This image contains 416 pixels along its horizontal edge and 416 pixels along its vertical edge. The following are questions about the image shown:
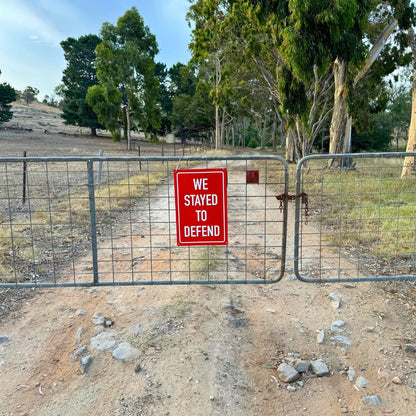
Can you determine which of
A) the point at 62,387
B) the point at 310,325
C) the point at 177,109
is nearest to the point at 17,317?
the point at 62,387

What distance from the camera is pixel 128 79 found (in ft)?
124

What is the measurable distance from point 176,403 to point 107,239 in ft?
14.2

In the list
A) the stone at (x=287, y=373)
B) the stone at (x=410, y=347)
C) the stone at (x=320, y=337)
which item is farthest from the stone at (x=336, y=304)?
the stone at (x=287, y=373)

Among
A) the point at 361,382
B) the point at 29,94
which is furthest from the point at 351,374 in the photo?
the point at 29,94

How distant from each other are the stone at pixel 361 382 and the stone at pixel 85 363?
213 cm

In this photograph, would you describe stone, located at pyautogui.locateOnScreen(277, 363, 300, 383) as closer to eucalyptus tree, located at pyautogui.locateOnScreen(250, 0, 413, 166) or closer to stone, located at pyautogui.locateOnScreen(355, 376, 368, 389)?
stone, located at pyautogui.locateOnScreen(355, 376, 368, 389)

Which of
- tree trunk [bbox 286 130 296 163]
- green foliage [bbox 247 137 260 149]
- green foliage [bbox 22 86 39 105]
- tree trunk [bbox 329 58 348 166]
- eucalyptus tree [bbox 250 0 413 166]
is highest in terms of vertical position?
green foliage [bbox 22 86 39 105]

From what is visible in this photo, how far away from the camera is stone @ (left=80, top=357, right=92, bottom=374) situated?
321 centimetres

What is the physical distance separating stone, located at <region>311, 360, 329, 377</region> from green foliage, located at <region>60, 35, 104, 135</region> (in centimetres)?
5643

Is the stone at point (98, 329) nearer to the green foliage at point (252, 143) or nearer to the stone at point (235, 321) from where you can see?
the stone at point (235, 321)

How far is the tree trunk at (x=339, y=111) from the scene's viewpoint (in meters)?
17.0

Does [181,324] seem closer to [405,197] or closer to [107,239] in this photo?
[107,239]

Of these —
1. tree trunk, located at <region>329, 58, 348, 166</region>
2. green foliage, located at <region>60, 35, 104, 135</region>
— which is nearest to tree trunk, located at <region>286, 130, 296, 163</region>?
tree trunk, located at <region>329, 58, 348, 166</region>

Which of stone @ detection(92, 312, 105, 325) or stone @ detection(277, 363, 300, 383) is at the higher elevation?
stone @ detection(92, 312, 105, 325)
